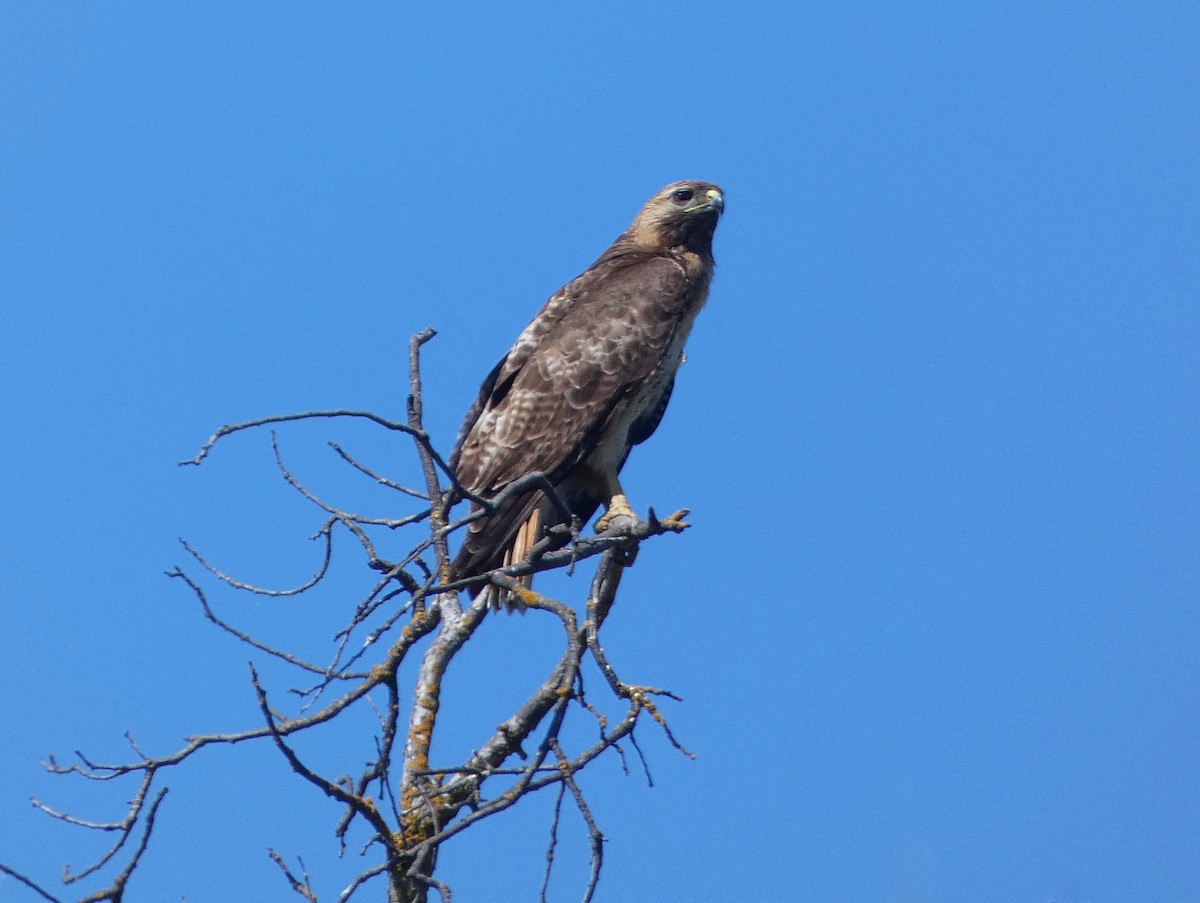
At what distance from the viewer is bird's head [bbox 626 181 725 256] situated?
7.47 metres

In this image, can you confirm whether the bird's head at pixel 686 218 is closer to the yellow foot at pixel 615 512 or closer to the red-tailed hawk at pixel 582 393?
the red-tailed hawk at pixel 582 393

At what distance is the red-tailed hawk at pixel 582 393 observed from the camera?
20.4 ft

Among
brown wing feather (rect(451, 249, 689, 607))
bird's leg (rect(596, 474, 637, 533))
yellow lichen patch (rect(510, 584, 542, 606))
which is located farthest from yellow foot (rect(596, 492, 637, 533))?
yellow lichen patch (rect(510, 584, 542, 606))

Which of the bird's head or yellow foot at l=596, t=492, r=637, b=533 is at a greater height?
the bird's head

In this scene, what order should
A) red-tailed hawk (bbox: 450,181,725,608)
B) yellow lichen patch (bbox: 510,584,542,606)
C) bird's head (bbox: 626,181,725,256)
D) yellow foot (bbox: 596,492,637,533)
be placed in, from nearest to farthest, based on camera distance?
yellow lichen patch (bbox: 510,584,542,606) → yellow foot (bbox: 596,492,637,533) → red-tailed hawk (bbox: 450,181,725,608) → bird's head (bbox: 626,181,725,256)

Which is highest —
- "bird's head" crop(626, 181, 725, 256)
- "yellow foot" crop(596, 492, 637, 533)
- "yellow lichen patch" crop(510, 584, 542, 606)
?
"bird's head" crop(626, 181, 725, 256)

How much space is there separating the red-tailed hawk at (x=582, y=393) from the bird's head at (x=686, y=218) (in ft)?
0.98

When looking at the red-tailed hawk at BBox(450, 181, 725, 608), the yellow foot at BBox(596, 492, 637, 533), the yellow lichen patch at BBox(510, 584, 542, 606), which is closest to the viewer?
the yellow lichen patch at BBox(510, 584, 542, 606)

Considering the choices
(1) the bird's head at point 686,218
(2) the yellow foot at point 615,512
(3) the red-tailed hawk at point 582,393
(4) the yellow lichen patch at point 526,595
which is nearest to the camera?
(4) the yellow lichen patch at point 526,595

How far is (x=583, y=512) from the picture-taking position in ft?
21.7

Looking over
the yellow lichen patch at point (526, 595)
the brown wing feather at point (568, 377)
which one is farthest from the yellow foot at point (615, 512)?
the yellow lichen patch at point (526, 595)

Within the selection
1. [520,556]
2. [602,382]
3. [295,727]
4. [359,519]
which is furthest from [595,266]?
[295,727]

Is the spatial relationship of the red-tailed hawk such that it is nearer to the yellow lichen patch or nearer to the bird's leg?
the bird's leg

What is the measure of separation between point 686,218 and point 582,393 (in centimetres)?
158
